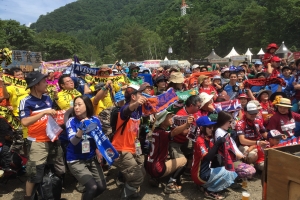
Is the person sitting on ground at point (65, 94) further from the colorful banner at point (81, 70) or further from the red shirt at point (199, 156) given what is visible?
the red shirt at point (199, 156)

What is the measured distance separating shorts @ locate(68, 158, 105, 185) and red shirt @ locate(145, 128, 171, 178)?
42.8 inches

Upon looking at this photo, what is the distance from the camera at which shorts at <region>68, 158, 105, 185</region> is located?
12.4ft

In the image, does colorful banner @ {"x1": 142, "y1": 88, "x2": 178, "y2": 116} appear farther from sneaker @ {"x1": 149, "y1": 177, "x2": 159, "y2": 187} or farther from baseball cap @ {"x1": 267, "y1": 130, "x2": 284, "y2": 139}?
baseball cap @ {"x1": 267, "y1": 130, "x2": 284, "y2": 139}

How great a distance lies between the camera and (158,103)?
4.55 metres

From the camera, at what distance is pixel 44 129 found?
4.27 meters

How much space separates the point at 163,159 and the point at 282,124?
100 inches

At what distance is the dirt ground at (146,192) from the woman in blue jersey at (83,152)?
1010mm

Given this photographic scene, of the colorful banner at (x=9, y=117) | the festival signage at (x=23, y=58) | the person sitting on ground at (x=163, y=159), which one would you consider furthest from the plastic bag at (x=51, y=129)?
the festival signage at (x=23, y=58)

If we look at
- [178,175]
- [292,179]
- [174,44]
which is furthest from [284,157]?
[174,44]

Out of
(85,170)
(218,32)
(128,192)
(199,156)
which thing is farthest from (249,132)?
(218,32)

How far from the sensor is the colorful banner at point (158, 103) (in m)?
4.42

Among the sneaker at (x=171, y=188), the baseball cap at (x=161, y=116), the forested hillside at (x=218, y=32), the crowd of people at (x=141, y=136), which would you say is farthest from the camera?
the forested hillside at (x=218, y=32)

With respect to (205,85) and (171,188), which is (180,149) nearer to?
(171,188)

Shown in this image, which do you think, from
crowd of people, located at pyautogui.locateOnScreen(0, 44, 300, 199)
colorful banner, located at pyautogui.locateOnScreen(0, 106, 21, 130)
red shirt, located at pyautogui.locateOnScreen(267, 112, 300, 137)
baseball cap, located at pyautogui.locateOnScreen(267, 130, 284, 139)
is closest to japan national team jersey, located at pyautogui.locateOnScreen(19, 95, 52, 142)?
crowd of people, located at pyautogui.locateOnScreen(0, 44, 300, 199)
